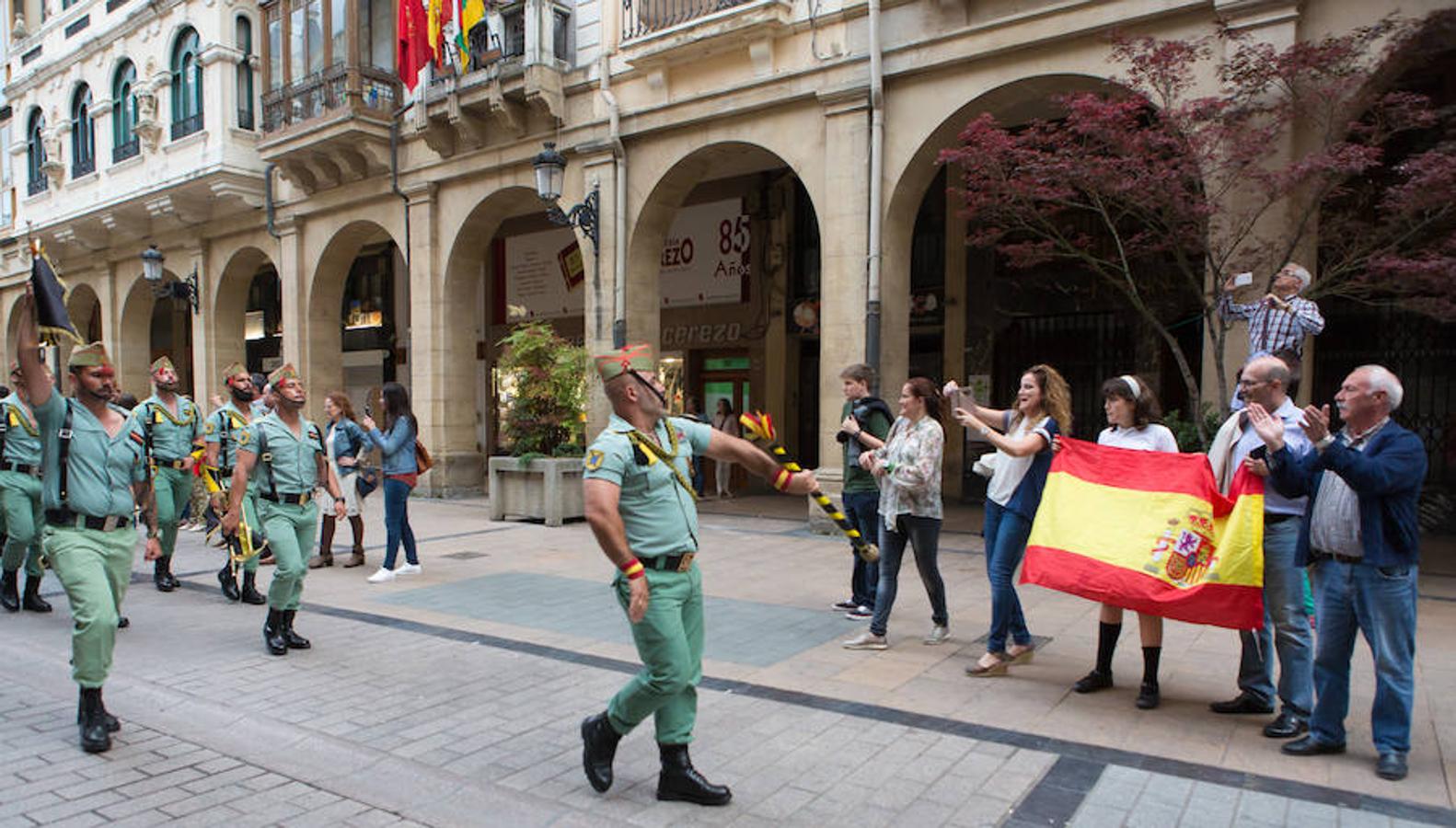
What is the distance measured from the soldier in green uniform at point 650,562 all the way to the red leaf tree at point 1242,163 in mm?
5888

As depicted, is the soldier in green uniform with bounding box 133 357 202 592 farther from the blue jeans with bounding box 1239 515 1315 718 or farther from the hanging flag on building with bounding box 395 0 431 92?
the hanging flag on building with bounding box 395 0 431 92

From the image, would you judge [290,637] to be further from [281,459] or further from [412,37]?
[412,37]

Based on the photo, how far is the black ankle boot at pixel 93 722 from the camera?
14.4 ft

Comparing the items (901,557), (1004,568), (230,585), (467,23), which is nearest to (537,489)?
(230,585)

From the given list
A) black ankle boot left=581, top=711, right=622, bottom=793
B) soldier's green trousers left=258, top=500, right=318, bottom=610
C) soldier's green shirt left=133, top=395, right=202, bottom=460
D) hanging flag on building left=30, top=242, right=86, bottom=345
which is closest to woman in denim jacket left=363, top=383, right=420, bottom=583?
soldier's green shirt left=133, top=395, right=202, bottom=460

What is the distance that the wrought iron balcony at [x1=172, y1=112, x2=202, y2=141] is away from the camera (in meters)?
19.5

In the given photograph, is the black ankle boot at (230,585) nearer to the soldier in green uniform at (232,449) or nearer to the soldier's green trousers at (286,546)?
the soldier in green uniform at (232,449)

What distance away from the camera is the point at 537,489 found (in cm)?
1297

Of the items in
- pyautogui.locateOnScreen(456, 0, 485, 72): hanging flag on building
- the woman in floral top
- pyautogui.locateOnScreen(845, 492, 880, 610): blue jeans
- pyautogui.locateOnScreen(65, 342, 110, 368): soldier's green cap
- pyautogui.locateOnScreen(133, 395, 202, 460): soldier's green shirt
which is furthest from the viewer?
pyautogui.locateOnScreen(456, 0, 485, 72): hanging flag on building

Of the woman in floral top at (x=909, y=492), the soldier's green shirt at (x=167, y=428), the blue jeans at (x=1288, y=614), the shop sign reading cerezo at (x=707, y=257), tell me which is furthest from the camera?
the shop sign reading cerezo at (x=707, y=257)

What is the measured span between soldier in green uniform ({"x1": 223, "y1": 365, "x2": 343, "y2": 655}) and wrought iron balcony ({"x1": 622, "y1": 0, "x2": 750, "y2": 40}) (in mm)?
8692

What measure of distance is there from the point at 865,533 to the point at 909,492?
117cm

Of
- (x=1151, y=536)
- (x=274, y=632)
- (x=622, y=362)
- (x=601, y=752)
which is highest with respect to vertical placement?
(x=622, y=362)

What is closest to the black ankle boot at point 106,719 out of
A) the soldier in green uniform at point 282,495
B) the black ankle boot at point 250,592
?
the soldier in green uniform at point 282,495
